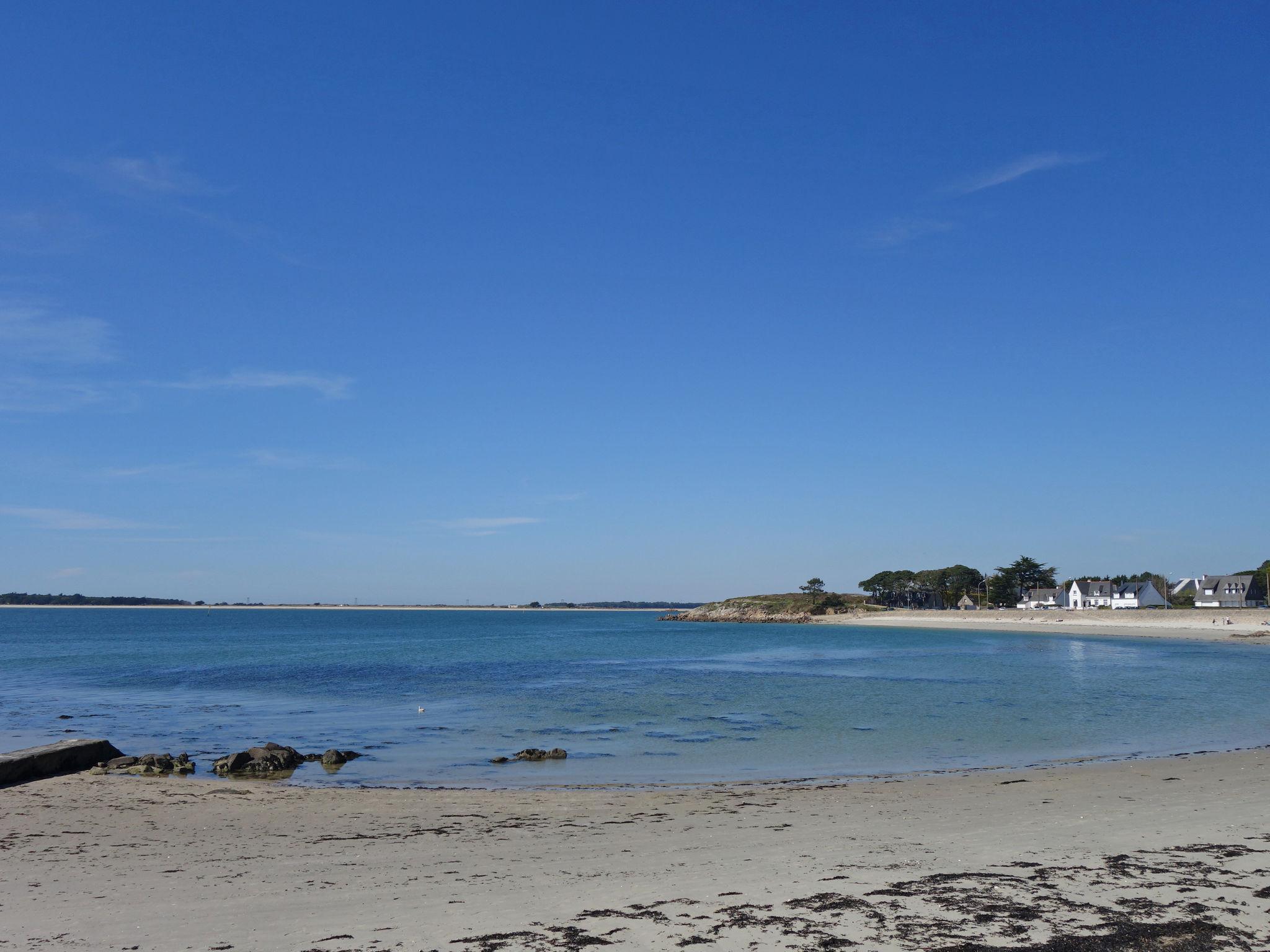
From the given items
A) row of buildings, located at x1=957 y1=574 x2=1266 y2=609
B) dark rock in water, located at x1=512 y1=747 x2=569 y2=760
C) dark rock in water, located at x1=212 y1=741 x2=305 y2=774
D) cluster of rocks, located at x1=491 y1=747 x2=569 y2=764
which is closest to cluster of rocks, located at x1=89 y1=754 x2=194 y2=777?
dark rock in water, located at x1=212 y1=741 x2=305 y2=774

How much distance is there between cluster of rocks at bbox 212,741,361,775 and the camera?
63.7 ft

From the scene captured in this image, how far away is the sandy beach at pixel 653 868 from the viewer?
7.55 metres

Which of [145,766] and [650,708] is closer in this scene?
[145,766]

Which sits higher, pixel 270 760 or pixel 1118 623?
pixel 270 760

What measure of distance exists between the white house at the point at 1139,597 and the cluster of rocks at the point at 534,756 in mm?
138052

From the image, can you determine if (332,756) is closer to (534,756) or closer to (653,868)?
(534,756)

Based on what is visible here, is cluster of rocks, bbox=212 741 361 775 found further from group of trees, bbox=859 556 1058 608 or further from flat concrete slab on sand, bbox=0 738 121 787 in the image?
group of trees, bbox=859 556 1058 608

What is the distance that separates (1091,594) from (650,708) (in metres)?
134

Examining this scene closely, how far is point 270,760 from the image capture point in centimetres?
1988

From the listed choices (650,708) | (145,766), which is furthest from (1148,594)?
(145,766)

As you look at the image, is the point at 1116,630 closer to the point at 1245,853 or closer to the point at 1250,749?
the point at 1250,749

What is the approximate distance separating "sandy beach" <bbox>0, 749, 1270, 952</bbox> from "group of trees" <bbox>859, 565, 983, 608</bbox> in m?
174

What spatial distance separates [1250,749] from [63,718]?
3481 centimetres

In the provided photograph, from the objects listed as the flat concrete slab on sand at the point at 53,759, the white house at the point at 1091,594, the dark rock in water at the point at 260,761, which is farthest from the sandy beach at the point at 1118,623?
the flat concrete slab on sand at the point at 53,759
